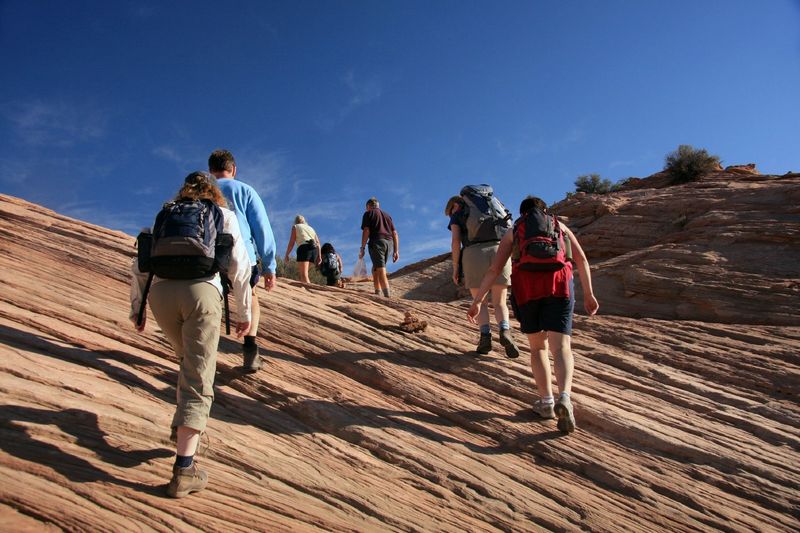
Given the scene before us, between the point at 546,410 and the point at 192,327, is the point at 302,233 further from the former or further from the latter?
the point at 192,327

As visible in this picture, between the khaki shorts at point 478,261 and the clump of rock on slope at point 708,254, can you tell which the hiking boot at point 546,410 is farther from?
the clump of rock on slope at point 708,254

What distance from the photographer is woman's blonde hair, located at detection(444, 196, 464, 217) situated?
6.96 m

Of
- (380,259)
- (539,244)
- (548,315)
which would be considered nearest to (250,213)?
(539,244)

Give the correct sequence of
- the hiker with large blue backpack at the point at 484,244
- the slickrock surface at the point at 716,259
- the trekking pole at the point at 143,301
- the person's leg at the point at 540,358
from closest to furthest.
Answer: the trekking pole at the point at 143,301 → the person's leg at the point at 540,358 → the hiker with large blue backpack at the point at 484,244 → the slickrock surface at the point at 716,259

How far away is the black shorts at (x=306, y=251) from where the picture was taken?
12797mm

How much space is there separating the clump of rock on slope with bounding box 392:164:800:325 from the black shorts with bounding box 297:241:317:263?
6.69m

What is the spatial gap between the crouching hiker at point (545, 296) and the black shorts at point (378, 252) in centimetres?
645

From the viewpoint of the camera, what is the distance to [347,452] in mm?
4453

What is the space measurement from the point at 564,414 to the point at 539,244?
1609mm

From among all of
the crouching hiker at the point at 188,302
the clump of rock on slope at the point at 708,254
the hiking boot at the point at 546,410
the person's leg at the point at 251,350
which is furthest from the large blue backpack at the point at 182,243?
the clump of rock on slope at the point at 708,254

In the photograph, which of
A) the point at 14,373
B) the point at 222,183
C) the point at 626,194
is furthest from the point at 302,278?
the point at 626,194

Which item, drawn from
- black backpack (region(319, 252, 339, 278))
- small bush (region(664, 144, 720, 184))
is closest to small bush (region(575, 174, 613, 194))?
small bush (region(664, 144, 720, 184))

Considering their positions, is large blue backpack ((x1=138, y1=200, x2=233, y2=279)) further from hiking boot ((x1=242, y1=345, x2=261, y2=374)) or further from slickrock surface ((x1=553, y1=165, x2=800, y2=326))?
slickrock surface ((x1=553, y1=165, x2=800, y2=326))

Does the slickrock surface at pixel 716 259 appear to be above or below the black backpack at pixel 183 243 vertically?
above
